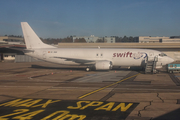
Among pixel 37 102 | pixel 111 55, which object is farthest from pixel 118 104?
pixel 111 55

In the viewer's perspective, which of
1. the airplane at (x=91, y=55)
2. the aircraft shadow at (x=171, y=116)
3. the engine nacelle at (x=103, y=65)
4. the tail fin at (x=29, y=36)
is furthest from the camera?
the tail fin at (x=29, y=36)

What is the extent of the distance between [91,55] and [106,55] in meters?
2.91

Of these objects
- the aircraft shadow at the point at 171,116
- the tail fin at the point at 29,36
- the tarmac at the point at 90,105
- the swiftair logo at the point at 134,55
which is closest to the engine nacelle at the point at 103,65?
the swiftair logo at the point at 134,55

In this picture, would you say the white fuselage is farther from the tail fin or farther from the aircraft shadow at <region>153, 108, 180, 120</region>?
the aircraft shadow at <region>153, 108, 180, 120</region>

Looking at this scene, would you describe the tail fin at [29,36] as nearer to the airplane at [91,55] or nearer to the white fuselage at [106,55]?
the airplane at [91,55]

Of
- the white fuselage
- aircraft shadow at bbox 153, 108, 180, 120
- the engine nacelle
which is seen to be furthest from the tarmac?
the white fuselage

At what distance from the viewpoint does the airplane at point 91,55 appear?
3466 cm

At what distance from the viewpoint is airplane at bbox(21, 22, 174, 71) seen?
34.7m

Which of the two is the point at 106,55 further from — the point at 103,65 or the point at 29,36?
the point at 29,36

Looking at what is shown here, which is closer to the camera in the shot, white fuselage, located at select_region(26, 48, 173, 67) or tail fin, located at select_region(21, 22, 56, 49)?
white fuselage, located at select_region(26, 48, 173, 67)

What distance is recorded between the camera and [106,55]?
35531 mm

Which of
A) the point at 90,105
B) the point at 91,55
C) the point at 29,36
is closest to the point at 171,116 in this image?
the point at 90,105

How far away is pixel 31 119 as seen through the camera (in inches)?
444

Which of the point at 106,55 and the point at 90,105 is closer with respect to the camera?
the point at 90,105
